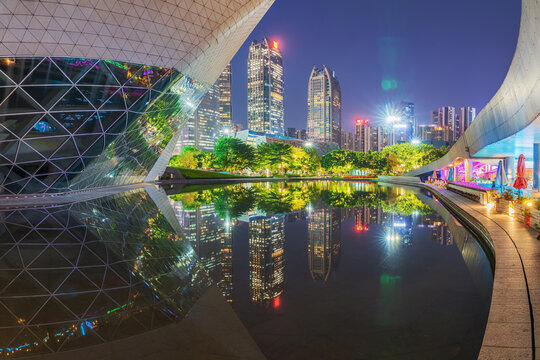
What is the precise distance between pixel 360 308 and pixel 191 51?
23.3 metres

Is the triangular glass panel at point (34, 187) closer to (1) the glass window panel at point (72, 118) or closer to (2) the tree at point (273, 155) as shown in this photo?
(1) the glass window panel at point (72, 118)

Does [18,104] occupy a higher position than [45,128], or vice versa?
[18,104]

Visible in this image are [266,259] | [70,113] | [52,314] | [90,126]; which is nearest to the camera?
[52,314]

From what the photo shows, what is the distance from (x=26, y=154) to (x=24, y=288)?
1927 centimetres

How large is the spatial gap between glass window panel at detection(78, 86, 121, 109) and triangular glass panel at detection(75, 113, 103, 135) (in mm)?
928

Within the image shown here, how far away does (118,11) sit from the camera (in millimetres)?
20688

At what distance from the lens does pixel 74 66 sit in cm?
2069

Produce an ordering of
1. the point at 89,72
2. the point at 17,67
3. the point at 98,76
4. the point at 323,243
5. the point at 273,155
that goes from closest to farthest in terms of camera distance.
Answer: the point at 323,243, the point at 17,67, the point at 89,72, the point at 98,76, the point at 273,155

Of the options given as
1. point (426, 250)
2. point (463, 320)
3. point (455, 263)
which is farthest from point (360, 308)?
point (426, 250)

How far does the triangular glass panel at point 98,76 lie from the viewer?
21297mm

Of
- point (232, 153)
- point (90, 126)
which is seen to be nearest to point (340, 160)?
point (232, 153)

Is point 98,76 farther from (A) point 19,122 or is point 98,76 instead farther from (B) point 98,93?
(A) point 19,122

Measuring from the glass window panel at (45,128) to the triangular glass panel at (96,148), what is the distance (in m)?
2.63

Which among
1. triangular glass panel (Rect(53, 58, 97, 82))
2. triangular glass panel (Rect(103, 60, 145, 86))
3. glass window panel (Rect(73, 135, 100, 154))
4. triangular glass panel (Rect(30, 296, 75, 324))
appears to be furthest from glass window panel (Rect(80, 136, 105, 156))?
triangular glass panel (Rect(30, 296, 75, 324))
